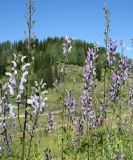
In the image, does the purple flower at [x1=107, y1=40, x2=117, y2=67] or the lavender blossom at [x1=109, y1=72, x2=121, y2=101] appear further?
the lavender blossom at [x1=109, y1=72, x2=121, y2=101]

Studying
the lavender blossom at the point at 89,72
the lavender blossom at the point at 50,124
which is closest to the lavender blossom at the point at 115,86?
the lavender blossom at the point at 89,72

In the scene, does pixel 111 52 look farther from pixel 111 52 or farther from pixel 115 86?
pixel 115 86

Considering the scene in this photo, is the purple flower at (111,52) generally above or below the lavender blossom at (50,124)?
above

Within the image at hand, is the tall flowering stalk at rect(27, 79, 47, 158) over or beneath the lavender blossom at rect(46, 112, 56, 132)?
over

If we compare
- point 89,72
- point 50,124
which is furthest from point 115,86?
point 50,124

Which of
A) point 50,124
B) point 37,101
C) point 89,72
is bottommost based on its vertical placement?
point 50,124

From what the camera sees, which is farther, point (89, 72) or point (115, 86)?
point (115, 86)

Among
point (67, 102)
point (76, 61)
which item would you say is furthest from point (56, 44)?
point (67, 102)

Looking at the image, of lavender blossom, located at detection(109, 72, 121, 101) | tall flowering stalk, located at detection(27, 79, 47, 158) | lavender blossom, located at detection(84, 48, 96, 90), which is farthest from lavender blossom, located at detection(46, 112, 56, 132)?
tall flowering stalk, located at detection(27, 79, 47, 158)

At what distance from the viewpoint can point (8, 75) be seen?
5.72m

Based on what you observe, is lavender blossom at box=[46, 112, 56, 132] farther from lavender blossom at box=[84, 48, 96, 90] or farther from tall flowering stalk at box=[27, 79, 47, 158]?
tall flowering stalk at box=[27, 79, 47, 158]

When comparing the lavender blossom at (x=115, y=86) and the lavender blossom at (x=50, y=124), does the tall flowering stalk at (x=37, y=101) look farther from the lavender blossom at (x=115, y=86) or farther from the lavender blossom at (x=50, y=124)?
the lavender blossom at (x=50, y=124)

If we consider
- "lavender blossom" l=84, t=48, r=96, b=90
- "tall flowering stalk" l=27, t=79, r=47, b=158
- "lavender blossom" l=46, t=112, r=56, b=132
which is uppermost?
"lavender blossom" l=84, t=48, r=96, b=90

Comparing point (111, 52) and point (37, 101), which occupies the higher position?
point (111, 52)
